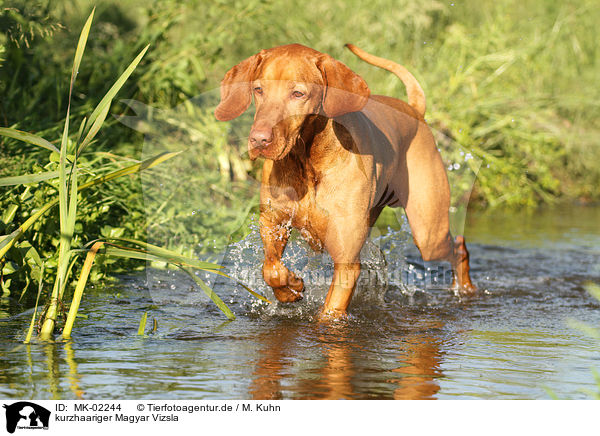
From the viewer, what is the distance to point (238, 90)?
3998 millimetres

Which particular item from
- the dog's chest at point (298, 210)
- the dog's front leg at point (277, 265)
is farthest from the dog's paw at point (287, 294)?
the dog's chest at point (298, 210)

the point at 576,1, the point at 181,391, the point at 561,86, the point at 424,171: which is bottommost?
the point at 181,391

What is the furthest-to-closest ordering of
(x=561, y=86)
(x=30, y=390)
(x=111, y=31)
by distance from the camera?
(x=561, y=86), (x=111, y=31), (x=30, y=390)

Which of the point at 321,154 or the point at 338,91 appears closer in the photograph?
the point at 338,91

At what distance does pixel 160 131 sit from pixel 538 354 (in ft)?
15.1

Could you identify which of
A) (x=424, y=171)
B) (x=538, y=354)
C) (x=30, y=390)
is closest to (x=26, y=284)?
(x=30, y=390)

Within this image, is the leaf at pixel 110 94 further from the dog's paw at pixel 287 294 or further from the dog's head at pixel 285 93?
the dog's paw at pixel 287 294

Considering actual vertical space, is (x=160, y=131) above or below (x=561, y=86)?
below

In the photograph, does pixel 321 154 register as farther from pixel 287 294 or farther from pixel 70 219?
pixel 70 219

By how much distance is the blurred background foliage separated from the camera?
5984 millimetres

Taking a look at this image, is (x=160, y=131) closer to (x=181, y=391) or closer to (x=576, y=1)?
(x=181, y=391)

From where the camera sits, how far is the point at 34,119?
6188 mm
